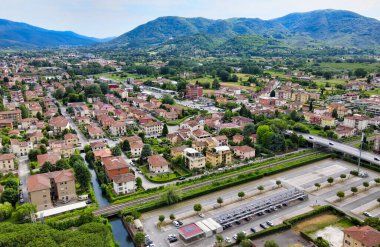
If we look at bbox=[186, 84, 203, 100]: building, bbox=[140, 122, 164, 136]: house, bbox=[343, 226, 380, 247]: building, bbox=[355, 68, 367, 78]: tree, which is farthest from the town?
bbox=[355, 68, 367, 78]: tree

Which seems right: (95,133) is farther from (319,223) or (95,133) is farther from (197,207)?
(319,223)

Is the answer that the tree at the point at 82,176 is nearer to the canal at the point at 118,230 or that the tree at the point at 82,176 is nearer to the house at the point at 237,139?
the canal at the point at 118,230

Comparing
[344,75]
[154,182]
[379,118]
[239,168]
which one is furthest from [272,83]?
[154,182]

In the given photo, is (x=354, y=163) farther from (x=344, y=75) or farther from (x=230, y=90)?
(x=344, y=75)

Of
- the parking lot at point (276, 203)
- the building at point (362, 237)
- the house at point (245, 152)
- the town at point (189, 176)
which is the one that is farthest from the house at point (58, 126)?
the building at point (362, 237)

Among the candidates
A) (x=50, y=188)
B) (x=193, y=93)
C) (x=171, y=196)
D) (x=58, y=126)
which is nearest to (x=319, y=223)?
(x=171, y=196)

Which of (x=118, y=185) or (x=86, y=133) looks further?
(x=86, y=133)
